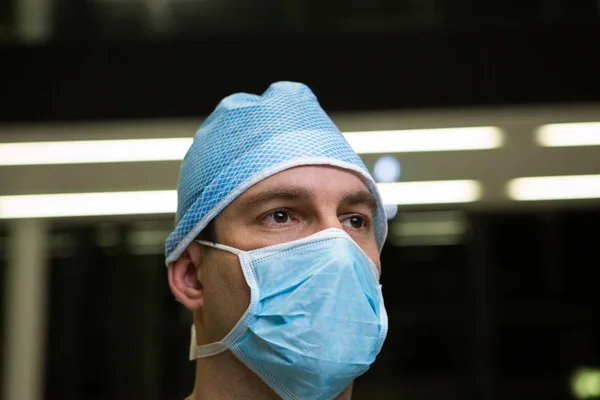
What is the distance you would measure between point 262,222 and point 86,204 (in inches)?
95.7

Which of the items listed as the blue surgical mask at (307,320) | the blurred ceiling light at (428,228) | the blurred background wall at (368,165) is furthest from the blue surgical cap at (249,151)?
the blurred ceiling light at (428,228)

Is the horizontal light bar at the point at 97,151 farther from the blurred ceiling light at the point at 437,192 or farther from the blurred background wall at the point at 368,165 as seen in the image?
the blurred ceiling light at the point at 437,192

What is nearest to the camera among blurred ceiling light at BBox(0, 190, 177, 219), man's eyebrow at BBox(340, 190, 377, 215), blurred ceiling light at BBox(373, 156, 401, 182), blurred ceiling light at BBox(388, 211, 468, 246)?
man's eyebrow at BBox(340, 190, 377, 215)

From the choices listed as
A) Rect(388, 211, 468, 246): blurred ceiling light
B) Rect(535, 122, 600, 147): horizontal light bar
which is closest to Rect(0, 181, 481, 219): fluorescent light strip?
Rect(388, 211, 468, 246): blurred ceiling light

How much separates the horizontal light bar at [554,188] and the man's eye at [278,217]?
2.44m

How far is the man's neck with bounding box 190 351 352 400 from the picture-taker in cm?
130

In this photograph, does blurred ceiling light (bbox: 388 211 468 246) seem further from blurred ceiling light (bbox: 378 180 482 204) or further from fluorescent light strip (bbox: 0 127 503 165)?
fluorescent light strip (bbox: 0 127 503 165)

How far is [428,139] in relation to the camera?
3.41m

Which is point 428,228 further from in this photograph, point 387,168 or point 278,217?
point 278,217

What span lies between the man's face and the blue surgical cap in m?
0.02

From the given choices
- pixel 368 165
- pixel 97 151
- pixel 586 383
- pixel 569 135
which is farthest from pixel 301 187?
pixel 586 383

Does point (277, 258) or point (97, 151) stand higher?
point (97, 151)

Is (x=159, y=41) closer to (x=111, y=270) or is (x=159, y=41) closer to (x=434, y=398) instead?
(x=111, y=270)

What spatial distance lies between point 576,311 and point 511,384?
54cm
